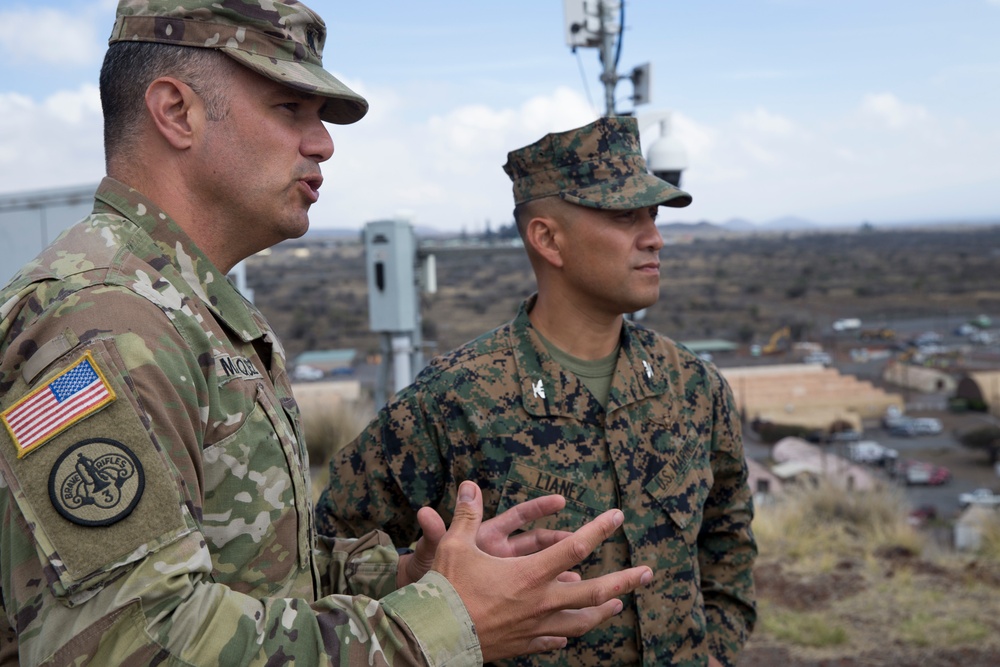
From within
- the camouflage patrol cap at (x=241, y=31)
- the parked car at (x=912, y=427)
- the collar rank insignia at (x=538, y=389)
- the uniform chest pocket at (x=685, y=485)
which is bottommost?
the parked car at (x=912, y=427)

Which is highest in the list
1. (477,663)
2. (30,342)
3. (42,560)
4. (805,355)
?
(30,342)

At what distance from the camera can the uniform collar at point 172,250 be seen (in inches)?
Result: 60.3

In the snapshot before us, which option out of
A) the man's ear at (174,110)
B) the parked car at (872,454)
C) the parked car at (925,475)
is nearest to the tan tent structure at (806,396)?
the parked car at (872,454)

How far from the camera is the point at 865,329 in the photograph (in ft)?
178

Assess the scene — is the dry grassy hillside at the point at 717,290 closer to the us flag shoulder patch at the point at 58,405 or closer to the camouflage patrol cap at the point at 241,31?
the camouflage patrol cap at the point at 241,31

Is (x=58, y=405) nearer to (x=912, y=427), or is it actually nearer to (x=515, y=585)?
(x=515, y=585)

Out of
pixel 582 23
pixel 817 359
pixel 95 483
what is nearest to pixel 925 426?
pixel 817 359

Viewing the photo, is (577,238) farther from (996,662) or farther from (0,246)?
(0,246)

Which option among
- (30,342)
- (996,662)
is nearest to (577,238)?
(30,342)

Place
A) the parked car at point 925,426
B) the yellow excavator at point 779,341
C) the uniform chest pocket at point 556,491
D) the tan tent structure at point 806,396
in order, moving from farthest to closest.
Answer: the yellow excavator at point 779,341, the tan tent structure at point 806,396, the parked car at point 925,426, the uniform chest pocket at point 556,491

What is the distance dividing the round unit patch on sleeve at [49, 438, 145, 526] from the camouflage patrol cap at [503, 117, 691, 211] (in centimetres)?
188

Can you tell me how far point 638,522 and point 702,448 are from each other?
36 centimetres

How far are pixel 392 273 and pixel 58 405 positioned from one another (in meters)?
7.13

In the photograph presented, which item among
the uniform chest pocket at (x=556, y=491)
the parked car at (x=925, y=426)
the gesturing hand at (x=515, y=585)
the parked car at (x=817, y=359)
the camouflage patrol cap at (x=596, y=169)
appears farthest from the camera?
the parked car at (x=817, y=359)
